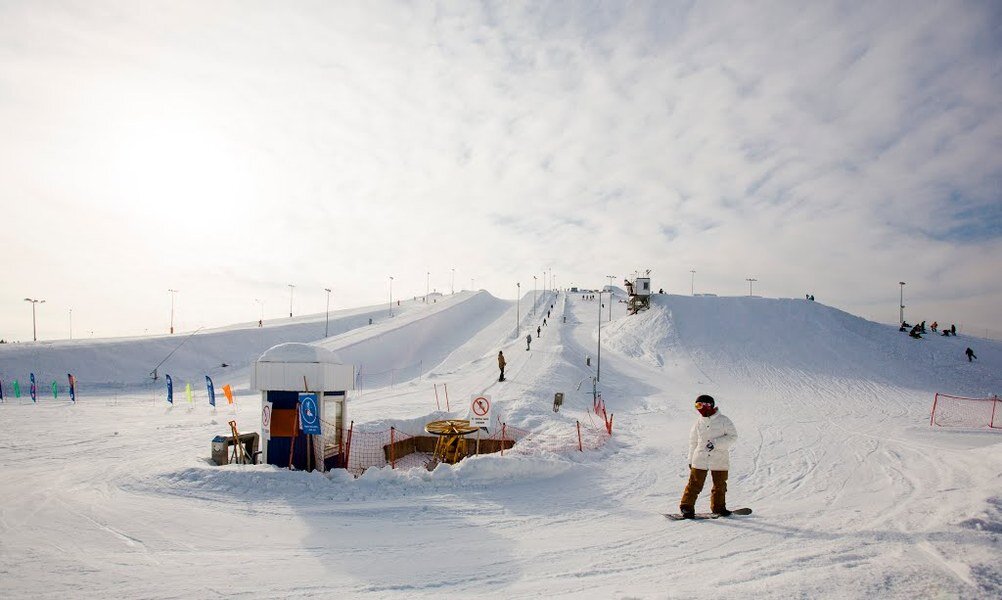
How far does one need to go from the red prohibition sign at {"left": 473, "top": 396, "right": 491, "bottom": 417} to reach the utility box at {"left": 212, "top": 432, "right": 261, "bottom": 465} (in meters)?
6.32

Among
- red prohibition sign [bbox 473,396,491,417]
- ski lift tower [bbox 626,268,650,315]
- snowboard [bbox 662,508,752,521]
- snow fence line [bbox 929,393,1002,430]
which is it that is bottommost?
snow fence line [bbox 929,393,1002,430]

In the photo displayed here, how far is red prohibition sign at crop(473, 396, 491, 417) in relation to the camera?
13.2 m

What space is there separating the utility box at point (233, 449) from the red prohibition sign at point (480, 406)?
6317mm

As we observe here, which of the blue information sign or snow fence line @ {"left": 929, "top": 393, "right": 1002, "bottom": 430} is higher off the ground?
the blue information sign

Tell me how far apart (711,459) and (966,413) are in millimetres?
25048

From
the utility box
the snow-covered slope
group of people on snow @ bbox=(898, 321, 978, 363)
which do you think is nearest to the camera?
the snow-covered slope

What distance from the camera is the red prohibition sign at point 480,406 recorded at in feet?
43.5

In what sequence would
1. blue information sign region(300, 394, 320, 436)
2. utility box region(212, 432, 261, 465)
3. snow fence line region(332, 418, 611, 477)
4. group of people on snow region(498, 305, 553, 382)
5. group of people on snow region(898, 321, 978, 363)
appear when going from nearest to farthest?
blue information sign region(300, 394, 320, 436) < utility box region(212, 432, 261, 465) < snow fence line region(332, 418, 611, 477) < group of people on snow region(498, 305, 553, 382) < group of people on snow region(898, 321, 978, 363)

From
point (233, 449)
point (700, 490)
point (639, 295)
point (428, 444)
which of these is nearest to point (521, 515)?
point (700, 490)

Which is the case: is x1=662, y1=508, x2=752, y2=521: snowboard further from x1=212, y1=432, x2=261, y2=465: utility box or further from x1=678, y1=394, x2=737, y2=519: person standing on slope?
x1=212, y1=432, x2=261, y2=465: utility box

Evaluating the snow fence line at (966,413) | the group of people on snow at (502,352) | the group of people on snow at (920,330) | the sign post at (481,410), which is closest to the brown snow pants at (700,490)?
the sign post at (481,410)

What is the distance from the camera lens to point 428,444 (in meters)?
17.9

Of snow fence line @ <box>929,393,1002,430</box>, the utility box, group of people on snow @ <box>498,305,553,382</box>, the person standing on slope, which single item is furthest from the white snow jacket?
group of people on snow @ <box>498,305,553,382</box>

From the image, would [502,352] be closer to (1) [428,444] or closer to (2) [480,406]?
(1) [428,444]
